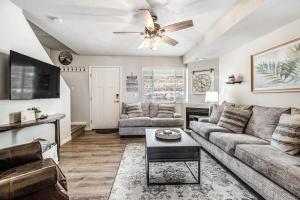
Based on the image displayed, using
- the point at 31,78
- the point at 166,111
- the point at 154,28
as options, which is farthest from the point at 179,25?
the point at 166,111

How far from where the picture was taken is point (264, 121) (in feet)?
8.65

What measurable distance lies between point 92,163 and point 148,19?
2.35m

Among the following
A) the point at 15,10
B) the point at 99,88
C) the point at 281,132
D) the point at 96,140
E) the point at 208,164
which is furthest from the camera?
the point at 99,88

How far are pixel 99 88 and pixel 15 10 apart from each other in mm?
3194

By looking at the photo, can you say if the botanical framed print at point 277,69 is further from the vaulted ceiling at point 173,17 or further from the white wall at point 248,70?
the vaulted ceiling at point 173,17

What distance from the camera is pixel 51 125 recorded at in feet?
11.7

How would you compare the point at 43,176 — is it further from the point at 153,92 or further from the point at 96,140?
the point at 153,92

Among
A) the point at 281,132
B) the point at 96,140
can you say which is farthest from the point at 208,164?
the point at 96,140

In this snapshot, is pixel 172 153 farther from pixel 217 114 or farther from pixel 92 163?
pixel 217 114

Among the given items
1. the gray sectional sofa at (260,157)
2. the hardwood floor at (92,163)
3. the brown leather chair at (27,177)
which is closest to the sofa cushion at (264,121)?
the gray sectional sofa at (260,157)

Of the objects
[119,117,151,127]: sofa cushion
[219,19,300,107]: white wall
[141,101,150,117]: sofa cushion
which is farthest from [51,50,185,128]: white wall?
[219,19,300,107]: white wall

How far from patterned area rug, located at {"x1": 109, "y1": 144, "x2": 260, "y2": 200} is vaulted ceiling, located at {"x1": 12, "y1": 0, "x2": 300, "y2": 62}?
6.92ft

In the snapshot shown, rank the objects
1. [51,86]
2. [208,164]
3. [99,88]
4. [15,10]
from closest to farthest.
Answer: [15,10], [208,164], [51,86], [99,88]

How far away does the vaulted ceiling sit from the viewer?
2291 mm
